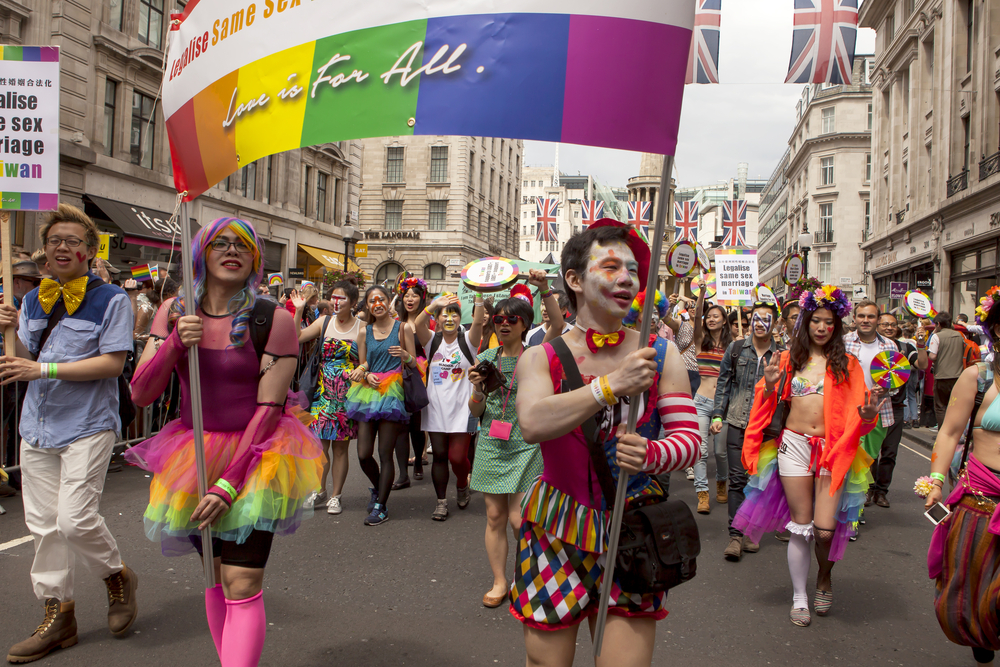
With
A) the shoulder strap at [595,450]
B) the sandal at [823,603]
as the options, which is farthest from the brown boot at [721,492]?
the shoulder strap at [595,450]

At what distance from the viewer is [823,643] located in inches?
162

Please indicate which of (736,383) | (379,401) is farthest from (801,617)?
(379,401)

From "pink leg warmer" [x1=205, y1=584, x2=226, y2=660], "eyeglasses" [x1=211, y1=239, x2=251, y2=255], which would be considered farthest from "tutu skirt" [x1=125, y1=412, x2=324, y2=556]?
"eyeglasses" [x1=211, y1=239, x2=251, y2=255]

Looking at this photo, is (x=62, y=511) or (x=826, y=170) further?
(x=826, y=170)

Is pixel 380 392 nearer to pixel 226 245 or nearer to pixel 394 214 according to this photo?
pixel 226 245

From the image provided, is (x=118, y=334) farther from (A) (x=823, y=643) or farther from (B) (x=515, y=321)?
(A) (x=823, y=643)

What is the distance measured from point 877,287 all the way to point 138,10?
32500 millimetres

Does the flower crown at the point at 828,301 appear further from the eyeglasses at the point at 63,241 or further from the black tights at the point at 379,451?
the eyeglasses at the point at 63,241

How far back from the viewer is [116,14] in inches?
808

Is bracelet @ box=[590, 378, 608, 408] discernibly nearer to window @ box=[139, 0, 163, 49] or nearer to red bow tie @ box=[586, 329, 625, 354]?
red bow tie @ box=[586, 329, 625, 354]

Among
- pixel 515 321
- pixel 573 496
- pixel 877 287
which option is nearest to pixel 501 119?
pixel 573 496

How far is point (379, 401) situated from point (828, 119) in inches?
2391

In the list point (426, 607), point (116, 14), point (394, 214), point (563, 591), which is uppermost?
point (394, 214)

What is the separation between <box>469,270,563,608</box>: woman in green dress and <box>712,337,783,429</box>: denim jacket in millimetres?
2347
